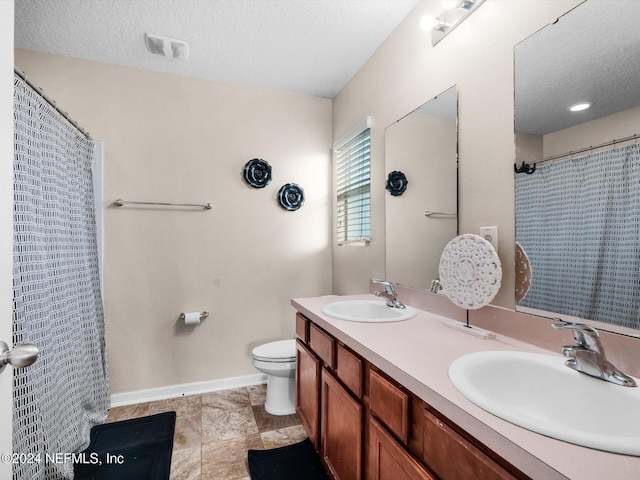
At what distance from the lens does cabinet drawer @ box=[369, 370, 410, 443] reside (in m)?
0.93

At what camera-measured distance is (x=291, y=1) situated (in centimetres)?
179

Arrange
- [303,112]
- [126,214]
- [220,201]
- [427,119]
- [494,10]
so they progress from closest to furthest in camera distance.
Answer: [494,10], [427,119], [126,214], [220,201], [303,112]

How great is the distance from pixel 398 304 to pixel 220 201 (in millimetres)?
1644

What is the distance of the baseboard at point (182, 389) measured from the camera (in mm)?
2383

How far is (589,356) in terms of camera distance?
85 centimetres

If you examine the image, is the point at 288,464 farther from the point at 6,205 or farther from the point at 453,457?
the point at 6,205

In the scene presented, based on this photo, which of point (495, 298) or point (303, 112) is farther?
point (303, 112)

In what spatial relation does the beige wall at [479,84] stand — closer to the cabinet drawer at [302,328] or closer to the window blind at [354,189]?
the window blind at [354,189]

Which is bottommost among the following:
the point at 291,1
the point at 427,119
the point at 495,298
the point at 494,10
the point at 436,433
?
the point at 436,433

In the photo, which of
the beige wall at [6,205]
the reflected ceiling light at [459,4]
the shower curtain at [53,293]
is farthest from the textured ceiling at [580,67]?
the shower curtain at [53,293]

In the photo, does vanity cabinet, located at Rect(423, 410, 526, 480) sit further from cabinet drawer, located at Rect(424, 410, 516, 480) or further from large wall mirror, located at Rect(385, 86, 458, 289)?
large wall mirror, located at Rect(385, 86, 458, 289)

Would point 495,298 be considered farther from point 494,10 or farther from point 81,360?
point 81,360

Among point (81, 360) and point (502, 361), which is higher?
point (502, 361)

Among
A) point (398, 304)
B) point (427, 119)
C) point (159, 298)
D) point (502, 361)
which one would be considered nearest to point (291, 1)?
point (427, 119)
